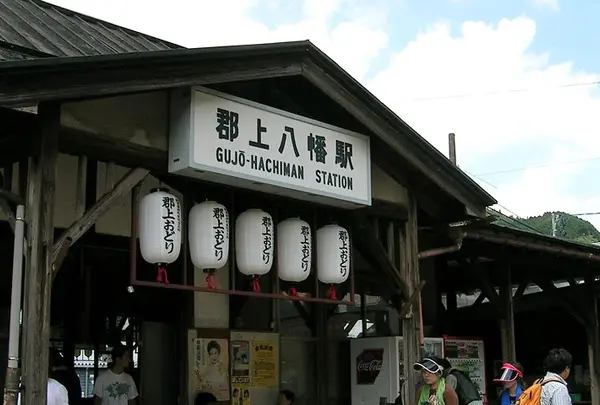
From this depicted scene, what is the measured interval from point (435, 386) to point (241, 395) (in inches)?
119

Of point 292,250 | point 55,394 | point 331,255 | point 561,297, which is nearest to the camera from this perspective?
point 55,394

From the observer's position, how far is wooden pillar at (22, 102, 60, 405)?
4.99 m

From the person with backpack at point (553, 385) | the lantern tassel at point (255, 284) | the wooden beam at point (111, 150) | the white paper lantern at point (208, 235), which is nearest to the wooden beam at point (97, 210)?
the wooden beam at point (111, 150)

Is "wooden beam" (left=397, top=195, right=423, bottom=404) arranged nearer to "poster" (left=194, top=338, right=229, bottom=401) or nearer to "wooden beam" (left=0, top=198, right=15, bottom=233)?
"poster" (left=194, top=338, right=229, bottom=401)

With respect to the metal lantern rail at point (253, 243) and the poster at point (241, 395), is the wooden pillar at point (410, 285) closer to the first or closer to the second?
the metal lantern rail at point (253, 243)

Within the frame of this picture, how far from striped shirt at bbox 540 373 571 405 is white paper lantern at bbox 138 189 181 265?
123 inches

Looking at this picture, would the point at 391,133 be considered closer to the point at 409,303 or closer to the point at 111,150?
the point at 409,303

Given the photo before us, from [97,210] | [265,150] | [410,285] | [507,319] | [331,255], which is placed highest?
[265,150]

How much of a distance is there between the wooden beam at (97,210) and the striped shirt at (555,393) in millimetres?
3584

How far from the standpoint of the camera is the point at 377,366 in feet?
34.5

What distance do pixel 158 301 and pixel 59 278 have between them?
3.75ft

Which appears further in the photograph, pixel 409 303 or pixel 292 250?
pixel 409 303

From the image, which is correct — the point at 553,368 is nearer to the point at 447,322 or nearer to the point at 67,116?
the point at 67,116

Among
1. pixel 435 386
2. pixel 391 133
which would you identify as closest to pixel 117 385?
pixel 435 386
